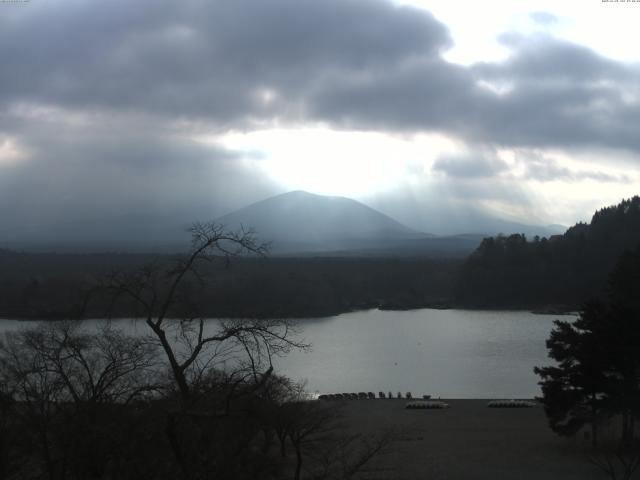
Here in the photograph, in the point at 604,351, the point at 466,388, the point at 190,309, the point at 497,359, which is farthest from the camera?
the point at 497,359

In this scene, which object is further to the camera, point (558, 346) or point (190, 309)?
point (558, 346)

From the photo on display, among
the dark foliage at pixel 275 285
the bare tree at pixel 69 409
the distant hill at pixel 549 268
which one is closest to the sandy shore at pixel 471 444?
the bare tree at pixel 69 409

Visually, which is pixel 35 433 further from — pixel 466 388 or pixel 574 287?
pixel 574 287

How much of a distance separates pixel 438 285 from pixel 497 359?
1076 inches

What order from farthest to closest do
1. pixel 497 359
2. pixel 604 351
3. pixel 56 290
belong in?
pixel 56 290 < pixel 497 359 < pixel 604 351

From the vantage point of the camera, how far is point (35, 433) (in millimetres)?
4949

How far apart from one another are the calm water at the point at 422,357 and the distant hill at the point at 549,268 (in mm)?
8412

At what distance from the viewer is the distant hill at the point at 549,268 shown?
133 ft

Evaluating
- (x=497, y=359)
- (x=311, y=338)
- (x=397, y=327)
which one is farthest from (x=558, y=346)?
(x=397, y=327)

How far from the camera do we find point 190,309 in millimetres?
3594

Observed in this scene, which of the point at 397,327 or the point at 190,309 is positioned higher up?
the point at 190,309

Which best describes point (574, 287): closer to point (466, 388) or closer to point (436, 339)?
point (436, 339)

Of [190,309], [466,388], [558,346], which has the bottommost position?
[466,388]

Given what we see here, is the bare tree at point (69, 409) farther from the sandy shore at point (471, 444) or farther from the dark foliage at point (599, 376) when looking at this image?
the dark foliage at point (599, 376)
